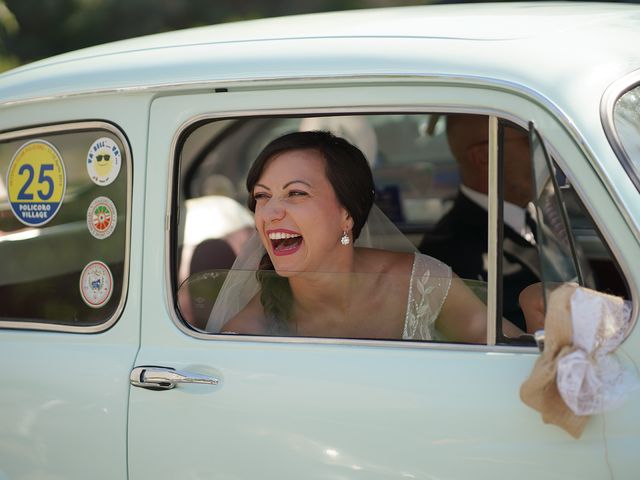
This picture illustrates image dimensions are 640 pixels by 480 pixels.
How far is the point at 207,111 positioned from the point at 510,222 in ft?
5.91

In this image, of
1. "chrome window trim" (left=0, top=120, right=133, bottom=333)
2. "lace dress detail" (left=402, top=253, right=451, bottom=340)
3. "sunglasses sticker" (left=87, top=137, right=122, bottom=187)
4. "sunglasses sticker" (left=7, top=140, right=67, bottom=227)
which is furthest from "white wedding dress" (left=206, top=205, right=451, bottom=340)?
"sunglasses sticker" (left=7, top=140, right=67, bottom=227)

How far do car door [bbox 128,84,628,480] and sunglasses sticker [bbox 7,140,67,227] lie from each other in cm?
35

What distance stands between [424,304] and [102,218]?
877mm

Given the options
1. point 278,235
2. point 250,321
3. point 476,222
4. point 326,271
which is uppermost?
point 476,222

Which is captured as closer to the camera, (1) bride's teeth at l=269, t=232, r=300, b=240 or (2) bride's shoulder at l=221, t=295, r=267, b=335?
(2) bride's shoulder at l=221, t=295, r=267, b=335

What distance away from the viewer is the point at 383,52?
6.79 feet

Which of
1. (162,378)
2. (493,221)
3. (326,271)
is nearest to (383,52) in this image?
(493,221)

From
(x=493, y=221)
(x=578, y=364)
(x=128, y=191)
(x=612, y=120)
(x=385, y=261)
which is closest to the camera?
(x=578, y=364)

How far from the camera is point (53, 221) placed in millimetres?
2490

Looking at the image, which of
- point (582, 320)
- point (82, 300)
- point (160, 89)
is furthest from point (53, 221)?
point (582, 320)

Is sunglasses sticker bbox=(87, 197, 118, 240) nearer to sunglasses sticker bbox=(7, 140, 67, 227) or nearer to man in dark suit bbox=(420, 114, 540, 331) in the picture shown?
sunglasses sticker bbox=(7, 140, 67, 227)

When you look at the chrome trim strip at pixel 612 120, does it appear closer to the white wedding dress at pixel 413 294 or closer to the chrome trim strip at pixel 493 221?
the chrome trim strip at pixel 493 221

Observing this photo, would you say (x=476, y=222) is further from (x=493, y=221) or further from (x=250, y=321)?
(x=493, y=221)

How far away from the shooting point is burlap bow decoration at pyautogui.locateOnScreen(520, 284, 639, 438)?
69.2 inches
